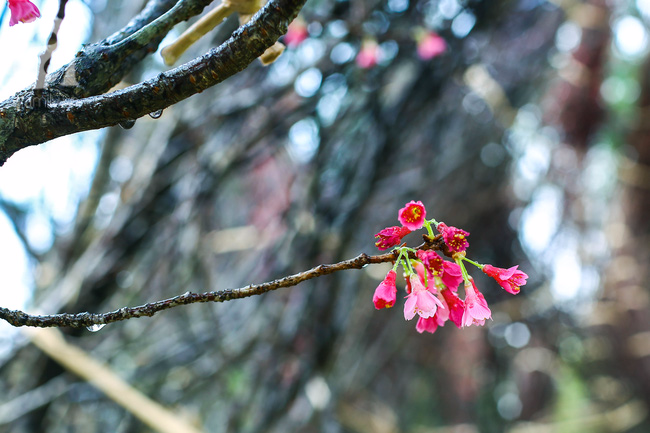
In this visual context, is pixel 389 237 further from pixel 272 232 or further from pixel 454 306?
pixel 272 232

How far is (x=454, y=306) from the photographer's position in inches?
18.2

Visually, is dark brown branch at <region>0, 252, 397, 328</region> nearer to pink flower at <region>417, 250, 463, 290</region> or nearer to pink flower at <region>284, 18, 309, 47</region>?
pink flower at <region>417, 250, 463, 290</region>

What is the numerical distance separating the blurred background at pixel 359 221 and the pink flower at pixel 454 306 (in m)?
0.96

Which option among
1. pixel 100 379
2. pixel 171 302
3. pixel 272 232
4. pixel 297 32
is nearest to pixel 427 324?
pixel 171 302

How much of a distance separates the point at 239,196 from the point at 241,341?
53.0 inches

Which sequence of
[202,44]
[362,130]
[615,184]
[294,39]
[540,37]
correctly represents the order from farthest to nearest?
[615,184]
[540,37]
[362,130]
[202,44]
[294,39]

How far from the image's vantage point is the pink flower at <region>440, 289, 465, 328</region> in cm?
46

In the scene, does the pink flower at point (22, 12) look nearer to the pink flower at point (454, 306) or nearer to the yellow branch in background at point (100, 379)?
the pink flower at point (454, 306)

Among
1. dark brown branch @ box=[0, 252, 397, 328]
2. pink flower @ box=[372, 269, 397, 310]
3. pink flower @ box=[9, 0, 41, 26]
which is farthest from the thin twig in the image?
pink flower @ box=[9, 0, 41, 26]

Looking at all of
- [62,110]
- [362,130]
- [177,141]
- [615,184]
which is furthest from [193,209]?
[615,184]

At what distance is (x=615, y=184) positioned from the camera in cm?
266

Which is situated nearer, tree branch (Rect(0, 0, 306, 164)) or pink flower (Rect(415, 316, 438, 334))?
tree branch (Rect(0, 0, 306, 164))

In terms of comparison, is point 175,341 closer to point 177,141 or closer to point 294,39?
point 177,141

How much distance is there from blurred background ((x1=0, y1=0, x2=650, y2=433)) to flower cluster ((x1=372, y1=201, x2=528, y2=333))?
92cm
